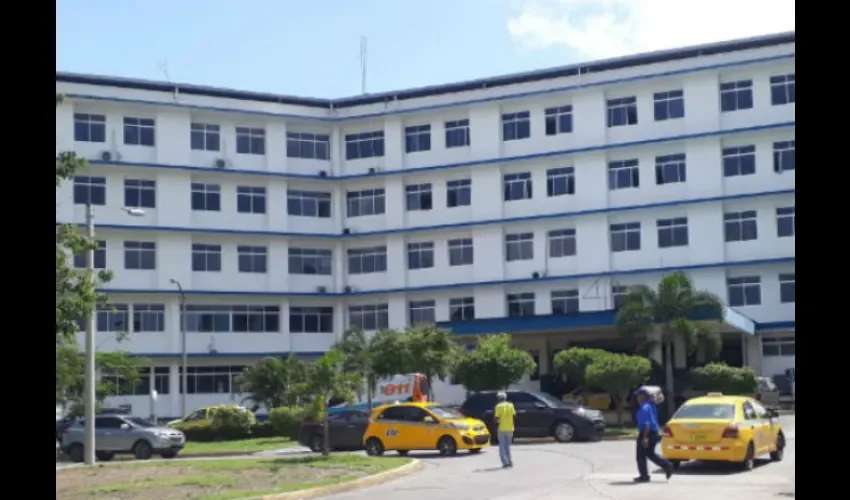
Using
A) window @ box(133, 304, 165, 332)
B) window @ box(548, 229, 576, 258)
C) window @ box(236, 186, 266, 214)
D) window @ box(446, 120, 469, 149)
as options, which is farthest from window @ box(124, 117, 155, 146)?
window @ box(548, 229, 576, 258)

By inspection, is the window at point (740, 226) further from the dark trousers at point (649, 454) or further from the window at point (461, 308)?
the dark trousers at point (649, 454)

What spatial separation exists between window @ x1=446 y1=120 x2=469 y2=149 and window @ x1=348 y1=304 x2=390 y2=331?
949cm

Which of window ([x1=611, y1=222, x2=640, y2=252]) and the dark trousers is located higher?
window ([x1=611, y1=222, x2=640, y2=252])

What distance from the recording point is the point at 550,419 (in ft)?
108

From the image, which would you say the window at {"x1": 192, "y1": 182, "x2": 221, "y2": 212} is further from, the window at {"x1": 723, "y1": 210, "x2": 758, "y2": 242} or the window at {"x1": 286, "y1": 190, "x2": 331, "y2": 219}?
the window at {"x1": 723, "y1": 210, "x2": 758, "y2": 242}

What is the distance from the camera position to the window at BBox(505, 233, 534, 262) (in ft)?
189

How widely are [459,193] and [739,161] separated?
1450 centimetres

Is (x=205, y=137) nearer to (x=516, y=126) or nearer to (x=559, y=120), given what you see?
(x=516, y=126)

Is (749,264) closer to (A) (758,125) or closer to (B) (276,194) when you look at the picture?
(A) (758,125)

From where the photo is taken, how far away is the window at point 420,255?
5975 cm

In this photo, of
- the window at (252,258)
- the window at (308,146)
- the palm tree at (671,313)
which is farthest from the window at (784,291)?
the window at (252,258)

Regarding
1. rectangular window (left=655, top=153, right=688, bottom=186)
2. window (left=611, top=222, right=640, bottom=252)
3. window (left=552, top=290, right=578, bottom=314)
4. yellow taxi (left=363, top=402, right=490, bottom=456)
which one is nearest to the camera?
yellow taxi (left=363, top=402, right=490, bottom=456)

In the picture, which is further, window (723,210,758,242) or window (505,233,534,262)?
window (505,233,534,262)
